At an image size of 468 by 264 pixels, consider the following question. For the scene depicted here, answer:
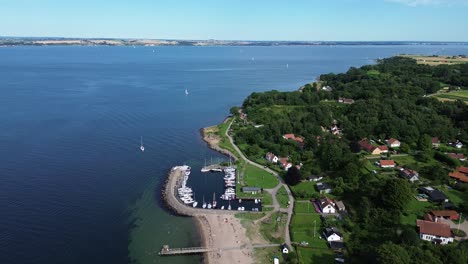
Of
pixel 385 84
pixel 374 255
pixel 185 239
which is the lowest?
pixel 185 239

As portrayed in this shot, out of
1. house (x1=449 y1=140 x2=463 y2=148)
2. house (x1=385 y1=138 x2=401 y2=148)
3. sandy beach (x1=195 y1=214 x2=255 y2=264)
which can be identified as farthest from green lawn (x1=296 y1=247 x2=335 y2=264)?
house (x1=449 y1=140 x2=463 y2=148)

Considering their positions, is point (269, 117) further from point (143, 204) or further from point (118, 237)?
point (118, 237)

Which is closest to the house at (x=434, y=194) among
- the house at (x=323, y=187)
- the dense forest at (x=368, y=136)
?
the dense forest at (x=368, y=136)

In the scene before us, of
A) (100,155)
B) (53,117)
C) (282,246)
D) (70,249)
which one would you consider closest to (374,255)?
(282,246)

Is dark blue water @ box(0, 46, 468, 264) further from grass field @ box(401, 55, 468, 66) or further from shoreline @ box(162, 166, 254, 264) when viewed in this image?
grass field @ box(401, 55, 468, 66)

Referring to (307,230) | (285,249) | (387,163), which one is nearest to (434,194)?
(387,163)

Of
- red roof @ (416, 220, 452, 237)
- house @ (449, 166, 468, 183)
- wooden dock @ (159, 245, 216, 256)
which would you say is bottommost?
wooden dock @ (159, 245, 216, 256)

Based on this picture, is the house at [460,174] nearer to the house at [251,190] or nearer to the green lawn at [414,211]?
the green lawn at [414,211]
